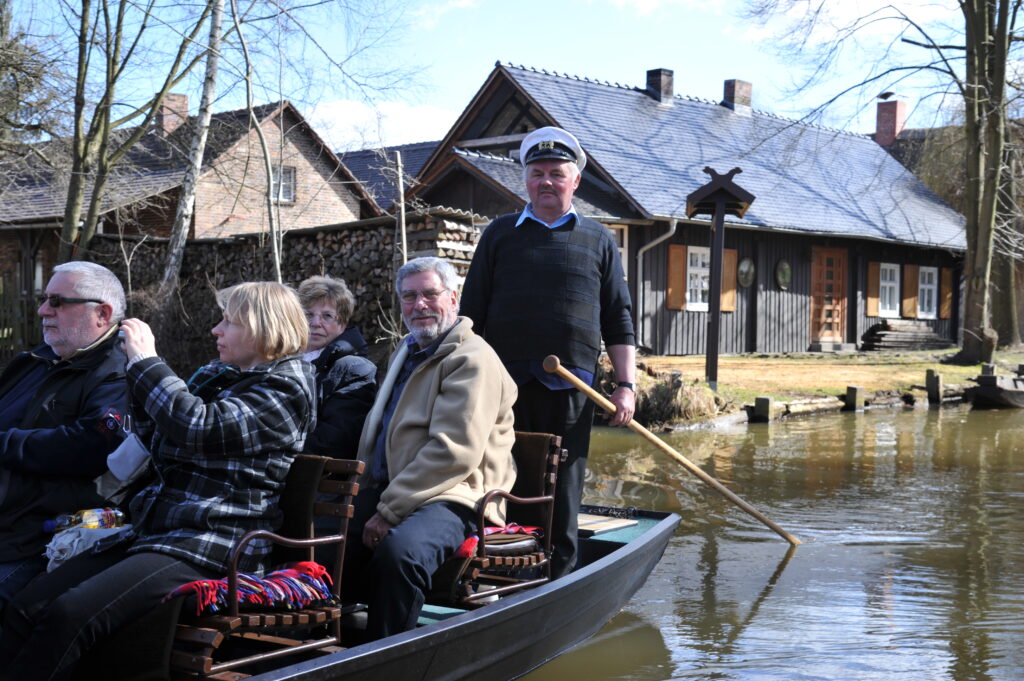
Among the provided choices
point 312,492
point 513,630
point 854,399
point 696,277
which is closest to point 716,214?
point 854,399

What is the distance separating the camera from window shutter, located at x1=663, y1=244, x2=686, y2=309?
70.0 feet

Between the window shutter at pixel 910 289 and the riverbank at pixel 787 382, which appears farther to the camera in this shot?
the window shutter at pixel 910 289

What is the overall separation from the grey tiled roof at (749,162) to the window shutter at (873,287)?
1.01m

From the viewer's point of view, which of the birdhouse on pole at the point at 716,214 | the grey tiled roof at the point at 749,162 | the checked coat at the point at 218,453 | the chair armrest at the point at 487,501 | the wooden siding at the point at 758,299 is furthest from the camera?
the grey tiled roof at the point at 749,162

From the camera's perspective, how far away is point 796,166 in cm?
2591

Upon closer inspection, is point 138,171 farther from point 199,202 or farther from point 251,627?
point 251,627

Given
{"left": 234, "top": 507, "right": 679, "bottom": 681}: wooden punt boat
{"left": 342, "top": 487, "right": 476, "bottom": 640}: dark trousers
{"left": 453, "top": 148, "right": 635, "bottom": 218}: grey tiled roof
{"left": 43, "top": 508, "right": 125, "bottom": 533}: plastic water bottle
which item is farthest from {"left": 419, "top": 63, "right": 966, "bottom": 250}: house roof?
{"left": 43, "top": 508, "right": 125, "bottom": 533}: plastic water bottle

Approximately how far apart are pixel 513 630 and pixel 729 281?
61.3ft

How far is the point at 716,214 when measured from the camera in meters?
15.4

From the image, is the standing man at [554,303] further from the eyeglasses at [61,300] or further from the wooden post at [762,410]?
the wooden post at [762,410]

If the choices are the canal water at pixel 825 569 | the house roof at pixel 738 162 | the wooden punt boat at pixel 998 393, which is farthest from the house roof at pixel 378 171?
the canal water at pixel 825 569

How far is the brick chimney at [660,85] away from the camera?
Answer: 82.4ft

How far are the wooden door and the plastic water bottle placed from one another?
22411 millimetres

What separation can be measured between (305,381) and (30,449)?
1.01m
